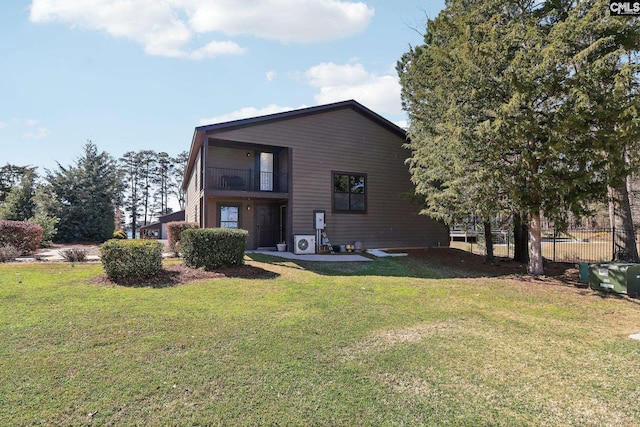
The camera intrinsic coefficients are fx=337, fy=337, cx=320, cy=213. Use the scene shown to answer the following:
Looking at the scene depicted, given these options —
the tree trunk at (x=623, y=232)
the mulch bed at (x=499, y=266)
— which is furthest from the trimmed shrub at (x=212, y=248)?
the tree trunk at (x=623, y=232)

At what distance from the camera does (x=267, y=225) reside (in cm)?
1495

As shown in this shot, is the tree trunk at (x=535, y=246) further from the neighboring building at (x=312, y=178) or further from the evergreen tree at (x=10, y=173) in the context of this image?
the evergreen tree at (x=10, y=173)

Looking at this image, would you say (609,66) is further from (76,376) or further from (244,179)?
(244,179)

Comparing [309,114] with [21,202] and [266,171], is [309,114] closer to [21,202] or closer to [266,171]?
[266,171]

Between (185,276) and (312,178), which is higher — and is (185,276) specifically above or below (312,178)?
below

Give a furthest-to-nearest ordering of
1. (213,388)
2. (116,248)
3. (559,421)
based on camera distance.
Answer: (116,248) → (213,388) → (559,421)

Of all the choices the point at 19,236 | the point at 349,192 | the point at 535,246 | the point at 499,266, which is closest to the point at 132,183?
the point at 19,236

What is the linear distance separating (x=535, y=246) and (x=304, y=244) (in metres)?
7.67

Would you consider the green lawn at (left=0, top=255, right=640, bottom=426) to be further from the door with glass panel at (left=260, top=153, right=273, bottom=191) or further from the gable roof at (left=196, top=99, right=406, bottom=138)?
the door with glass panel at (left=260, top=153, right=273, bottom=191)

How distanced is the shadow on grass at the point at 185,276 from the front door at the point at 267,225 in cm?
600

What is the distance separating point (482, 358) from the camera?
149 inches

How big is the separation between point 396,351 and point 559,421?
160 cm

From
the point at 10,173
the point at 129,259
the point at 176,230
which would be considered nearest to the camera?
the point at 129,259

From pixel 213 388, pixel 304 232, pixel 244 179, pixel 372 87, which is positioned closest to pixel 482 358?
pixel 213 388
